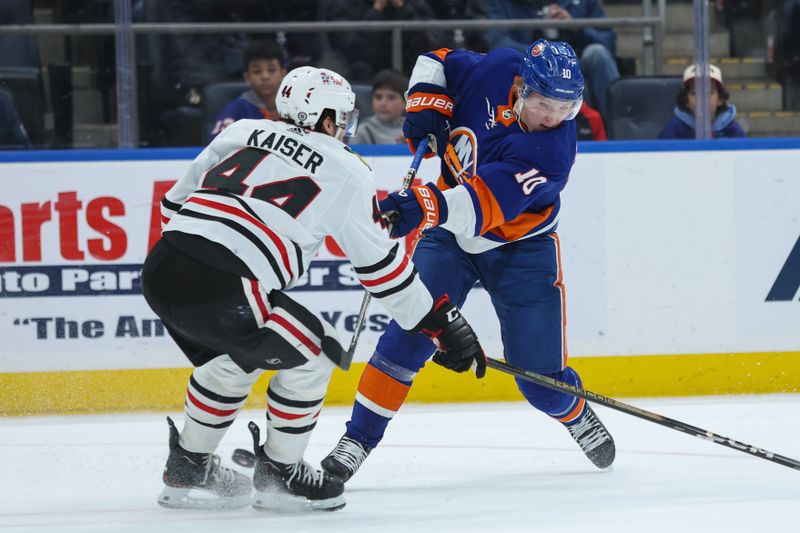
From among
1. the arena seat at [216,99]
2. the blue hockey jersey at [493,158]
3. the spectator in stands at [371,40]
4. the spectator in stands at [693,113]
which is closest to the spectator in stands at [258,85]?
the arena seat at [216,99]

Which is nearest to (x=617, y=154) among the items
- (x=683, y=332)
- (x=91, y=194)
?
(x=683, y=332)

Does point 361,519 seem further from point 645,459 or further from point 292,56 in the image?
point 292,56

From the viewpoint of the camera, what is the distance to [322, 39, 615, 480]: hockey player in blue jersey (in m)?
3.09

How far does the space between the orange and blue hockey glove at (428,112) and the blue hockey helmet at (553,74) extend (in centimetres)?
34

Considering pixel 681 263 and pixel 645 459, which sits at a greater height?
pixel 681 263

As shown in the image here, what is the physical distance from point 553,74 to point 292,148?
743mm

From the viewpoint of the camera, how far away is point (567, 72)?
3070 mm

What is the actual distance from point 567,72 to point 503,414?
168cm

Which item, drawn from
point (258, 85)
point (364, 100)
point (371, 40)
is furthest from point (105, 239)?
point (371, 40)

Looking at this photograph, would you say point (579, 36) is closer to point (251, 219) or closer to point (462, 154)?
point (462, 154)

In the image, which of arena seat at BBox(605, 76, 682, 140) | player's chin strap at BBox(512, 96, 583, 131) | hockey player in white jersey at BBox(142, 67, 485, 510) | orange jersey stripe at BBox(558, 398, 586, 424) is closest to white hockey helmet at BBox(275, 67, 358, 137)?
hockey player in white jersey at BBox(142, 67, 485, 510)

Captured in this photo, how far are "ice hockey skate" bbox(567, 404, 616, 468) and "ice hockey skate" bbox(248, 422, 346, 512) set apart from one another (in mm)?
830

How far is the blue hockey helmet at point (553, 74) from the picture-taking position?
306cm

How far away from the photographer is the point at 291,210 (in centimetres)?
271
